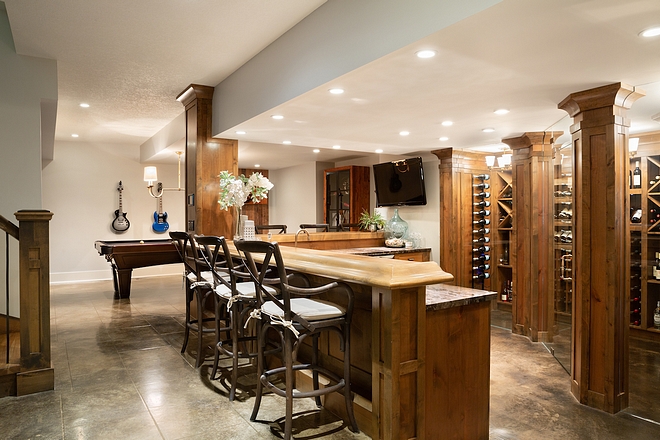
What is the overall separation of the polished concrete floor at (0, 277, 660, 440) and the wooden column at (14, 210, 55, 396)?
132 mm

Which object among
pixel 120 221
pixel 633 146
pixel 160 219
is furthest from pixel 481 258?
pixel 120 221

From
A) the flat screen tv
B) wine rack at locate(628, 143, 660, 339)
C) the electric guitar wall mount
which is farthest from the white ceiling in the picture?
the electric guitar wall mount

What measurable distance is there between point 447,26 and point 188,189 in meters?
4.15

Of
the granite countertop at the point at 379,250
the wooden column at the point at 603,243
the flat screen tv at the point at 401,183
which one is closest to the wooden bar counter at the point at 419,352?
the wooden column at the point at 603,243

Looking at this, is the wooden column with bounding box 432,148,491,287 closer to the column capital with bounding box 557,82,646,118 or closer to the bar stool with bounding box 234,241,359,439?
the column capital with bounding box 557,82,646,118

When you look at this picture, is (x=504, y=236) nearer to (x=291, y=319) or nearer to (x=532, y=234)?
(x=532, y=234)

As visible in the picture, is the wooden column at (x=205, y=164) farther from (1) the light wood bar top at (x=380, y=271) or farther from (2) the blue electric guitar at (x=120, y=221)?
(2) the blue electric guitar at (x=120, y=221)

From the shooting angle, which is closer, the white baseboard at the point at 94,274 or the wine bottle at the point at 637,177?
the wine bottle at the point at 637,177

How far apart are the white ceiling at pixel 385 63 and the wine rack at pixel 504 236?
55 centimetres

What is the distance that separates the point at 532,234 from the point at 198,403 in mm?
3679

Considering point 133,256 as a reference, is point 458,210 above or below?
above

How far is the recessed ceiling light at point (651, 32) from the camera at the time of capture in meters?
2.13

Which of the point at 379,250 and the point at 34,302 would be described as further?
the point at 379,250

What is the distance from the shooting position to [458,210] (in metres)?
6.18
